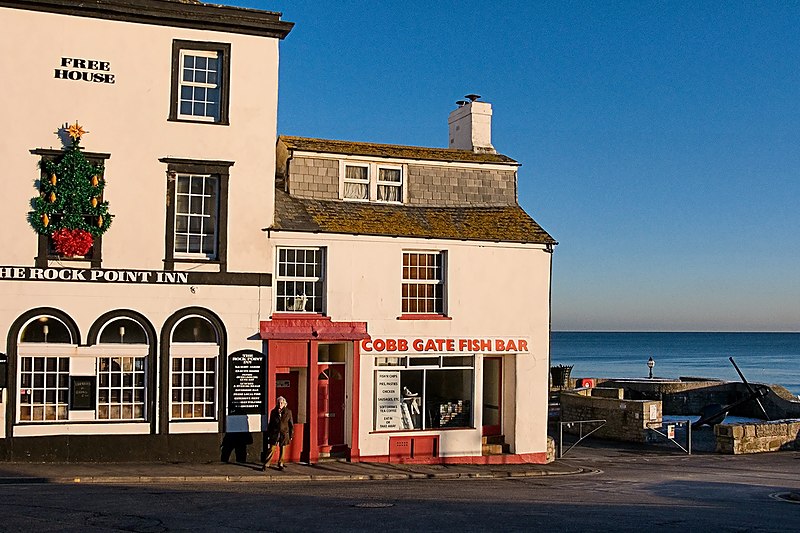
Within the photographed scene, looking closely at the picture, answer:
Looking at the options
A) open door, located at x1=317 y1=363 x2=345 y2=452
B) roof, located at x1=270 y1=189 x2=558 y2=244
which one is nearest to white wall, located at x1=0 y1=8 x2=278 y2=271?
roof, located at x1=270 y1=189 x2=558 y2=244

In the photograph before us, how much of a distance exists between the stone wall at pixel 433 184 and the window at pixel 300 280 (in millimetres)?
1926

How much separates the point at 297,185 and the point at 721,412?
2165 centimetres

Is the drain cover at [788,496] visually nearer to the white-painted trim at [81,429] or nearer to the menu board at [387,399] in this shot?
the menu board at [387,399]

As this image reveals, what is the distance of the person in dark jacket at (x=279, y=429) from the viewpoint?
21.5 metres

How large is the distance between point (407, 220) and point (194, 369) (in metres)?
6.78

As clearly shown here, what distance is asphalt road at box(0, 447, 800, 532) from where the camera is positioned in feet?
46.6

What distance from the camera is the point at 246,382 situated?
2252 cm

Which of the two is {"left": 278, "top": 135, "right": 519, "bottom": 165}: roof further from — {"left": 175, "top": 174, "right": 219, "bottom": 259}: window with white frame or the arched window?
the arched window

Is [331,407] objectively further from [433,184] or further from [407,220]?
[433,184]

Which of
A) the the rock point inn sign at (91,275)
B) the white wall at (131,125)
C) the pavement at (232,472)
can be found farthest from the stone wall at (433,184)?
the pavement at (232,472)

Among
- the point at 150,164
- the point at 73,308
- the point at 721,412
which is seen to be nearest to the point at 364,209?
the point at 150,164

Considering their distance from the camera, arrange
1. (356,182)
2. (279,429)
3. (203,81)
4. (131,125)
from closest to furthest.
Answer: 1. (279,429)
2. (131,125)
3. (203,81)
4. (356,182)

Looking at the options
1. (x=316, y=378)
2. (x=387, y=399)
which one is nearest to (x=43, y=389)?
(x=316, y=378)

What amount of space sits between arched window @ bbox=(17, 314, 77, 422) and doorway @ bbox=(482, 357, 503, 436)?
35.6 feet
